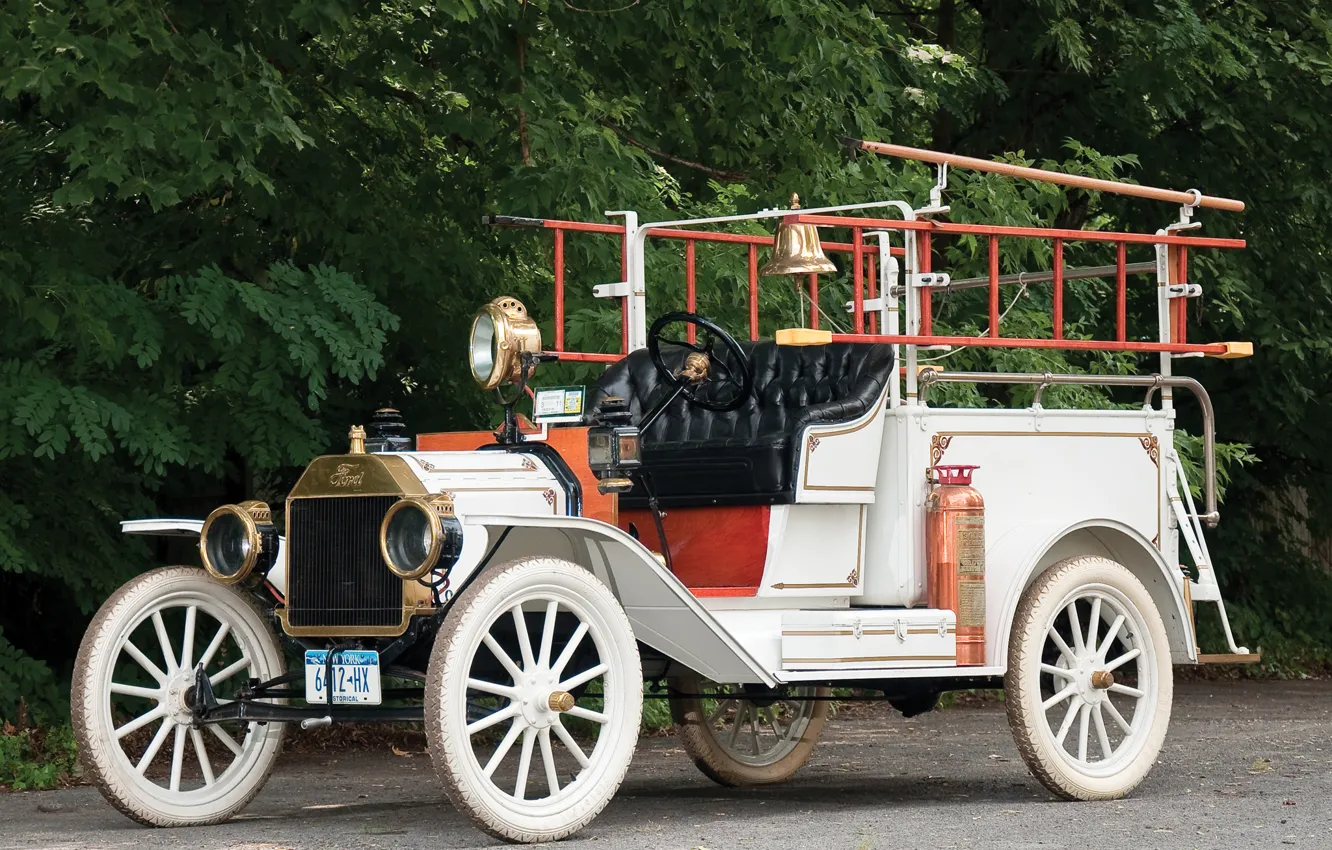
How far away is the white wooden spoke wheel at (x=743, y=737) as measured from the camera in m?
8.96

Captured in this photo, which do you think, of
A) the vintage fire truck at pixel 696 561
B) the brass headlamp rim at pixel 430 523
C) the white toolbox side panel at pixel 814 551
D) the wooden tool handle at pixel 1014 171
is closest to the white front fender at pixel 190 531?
the vintage fire truck at pixel 696 561

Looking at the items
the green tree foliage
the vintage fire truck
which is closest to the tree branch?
the green tree foliage

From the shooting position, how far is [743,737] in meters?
9.63

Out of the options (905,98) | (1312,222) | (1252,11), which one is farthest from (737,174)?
(1312,222)

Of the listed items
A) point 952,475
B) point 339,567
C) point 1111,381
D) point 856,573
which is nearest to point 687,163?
point 1111,381

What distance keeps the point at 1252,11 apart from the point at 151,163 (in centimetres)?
868

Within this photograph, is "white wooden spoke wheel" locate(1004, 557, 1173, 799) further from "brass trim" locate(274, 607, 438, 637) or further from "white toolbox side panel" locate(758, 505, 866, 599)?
"brass trim" locate(274, 607, 438, 637)

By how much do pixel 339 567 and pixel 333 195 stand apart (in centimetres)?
440

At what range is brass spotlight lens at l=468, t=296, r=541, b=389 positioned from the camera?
7.30 meters

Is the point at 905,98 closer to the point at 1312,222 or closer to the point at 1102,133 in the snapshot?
the point at 1102,133

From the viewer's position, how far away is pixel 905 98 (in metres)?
12.9

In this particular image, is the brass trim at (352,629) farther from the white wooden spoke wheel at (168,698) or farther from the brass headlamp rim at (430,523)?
the white wooden spoke wheel at (168,698)

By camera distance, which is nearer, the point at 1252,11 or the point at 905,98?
the point at 905,98

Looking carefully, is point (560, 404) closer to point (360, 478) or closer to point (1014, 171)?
point (360, 478)
